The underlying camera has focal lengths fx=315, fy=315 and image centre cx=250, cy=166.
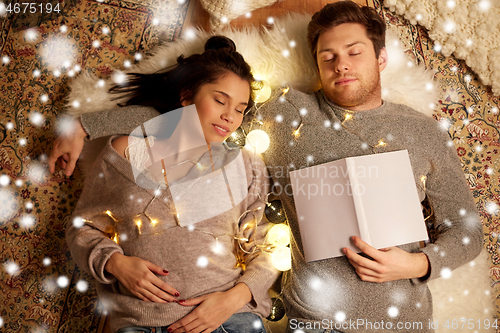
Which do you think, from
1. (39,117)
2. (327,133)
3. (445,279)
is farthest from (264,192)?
(39,117)

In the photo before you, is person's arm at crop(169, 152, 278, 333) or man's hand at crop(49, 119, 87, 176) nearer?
person's arm at crop(169, 152, 278, 333)

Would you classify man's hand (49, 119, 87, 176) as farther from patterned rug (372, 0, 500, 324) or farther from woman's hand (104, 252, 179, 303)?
patterned rug (372, 0, 500, 324)

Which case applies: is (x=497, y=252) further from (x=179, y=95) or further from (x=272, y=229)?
(x=179, y=95)

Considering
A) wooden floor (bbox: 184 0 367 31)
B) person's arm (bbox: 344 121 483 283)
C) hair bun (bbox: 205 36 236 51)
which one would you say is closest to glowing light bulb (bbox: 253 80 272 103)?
Result: hair bun (bbox: 205 36 236 51)

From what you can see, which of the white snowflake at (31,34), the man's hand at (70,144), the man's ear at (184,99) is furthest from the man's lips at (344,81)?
the white snowflake at (31,34)

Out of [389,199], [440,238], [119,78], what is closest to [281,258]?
[389,199]

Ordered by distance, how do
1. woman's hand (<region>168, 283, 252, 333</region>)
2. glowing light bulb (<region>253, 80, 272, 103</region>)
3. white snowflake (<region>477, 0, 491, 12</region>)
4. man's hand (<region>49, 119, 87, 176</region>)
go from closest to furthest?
woman's hand (<region>168, 283, 252, 333</region>)
man's hand (<region>49, 119, 87, 176</region>)
glowing light bulb (<region>253, 80, 272, 103</region>)
white snowflake (<region>477, 0, 491, 12</region>)

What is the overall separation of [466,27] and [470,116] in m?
0.37

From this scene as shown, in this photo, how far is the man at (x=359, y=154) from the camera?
3.17ft

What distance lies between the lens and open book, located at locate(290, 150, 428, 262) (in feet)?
3.15

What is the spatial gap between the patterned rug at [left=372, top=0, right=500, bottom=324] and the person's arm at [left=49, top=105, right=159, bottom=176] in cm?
114

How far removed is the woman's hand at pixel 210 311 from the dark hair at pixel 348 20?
91cm

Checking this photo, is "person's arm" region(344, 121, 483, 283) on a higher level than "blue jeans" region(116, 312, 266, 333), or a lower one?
higher

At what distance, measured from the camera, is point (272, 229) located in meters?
1.10
